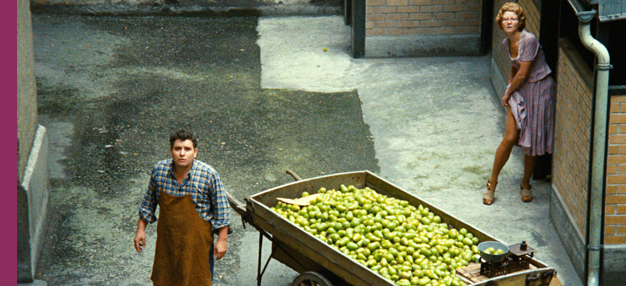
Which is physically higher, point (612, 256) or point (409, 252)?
point (409, 252)

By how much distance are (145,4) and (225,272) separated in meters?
9.76

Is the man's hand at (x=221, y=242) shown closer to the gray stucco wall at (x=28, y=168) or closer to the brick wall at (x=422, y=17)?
the gray stucco wall at (x=28, y=168)

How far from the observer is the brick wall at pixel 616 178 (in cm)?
654

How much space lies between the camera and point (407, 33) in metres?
13.2

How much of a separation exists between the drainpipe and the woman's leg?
1.68 m

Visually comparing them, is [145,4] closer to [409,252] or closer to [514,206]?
[514,206]

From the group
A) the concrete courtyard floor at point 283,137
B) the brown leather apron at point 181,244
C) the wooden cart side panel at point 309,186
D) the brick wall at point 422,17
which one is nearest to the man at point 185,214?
the brown leather apron at point 181,244

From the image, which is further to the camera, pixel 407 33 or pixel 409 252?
pixel 407 33

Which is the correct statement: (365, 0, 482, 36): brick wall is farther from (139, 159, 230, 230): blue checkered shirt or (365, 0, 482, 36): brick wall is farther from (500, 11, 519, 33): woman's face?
(139, 159, 230, 230): blue checkered shirt

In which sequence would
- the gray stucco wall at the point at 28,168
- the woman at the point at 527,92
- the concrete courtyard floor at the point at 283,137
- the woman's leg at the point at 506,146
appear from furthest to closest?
the woman's leg at the point at 506,146 < the woman at the point at 527,92 < the concrete courtyard floor at the point at 283,137 < the gray stucco wall at the point at 28,168

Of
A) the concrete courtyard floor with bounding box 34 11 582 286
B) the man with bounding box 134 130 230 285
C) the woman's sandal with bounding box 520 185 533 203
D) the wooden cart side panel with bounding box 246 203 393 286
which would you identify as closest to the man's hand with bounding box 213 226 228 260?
the man with bounding box 134 130 230 285

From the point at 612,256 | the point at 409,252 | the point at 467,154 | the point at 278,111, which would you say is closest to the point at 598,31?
the point at 612,256

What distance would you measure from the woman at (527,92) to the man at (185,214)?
3.62m

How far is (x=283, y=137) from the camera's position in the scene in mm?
10305
